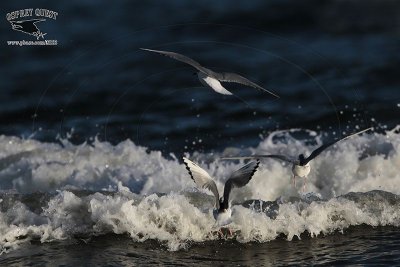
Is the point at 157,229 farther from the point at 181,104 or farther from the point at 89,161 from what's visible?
the point at 181,104

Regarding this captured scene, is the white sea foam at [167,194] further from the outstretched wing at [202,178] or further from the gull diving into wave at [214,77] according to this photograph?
the gull diving into wave at [214,77]

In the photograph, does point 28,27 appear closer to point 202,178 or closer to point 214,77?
point 214,77

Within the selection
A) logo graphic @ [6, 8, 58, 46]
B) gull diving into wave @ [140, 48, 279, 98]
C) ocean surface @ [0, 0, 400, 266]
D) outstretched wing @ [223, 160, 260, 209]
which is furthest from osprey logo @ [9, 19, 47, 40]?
outstretched wing @ [223, 160, 260, 209]

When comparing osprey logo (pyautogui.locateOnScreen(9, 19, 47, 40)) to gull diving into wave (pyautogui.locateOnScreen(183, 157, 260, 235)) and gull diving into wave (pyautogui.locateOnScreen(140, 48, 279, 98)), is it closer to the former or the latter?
gull diving into wave (pyautogui.locateOnScreen(140, 48, 279, 98))

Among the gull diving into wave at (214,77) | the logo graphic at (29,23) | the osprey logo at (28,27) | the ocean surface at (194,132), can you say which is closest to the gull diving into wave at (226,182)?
the ocean surface at (194,132)

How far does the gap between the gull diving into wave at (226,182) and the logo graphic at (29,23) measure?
14.0 meters

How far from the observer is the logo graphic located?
25.6 m

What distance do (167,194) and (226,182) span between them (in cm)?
207

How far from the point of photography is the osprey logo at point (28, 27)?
25.5 m

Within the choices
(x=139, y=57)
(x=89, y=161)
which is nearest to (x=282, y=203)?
(x=89, y=161)

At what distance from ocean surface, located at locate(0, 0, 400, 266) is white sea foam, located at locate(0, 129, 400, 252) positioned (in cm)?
3

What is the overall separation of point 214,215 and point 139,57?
1241 centimetres

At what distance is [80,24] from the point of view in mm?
27297

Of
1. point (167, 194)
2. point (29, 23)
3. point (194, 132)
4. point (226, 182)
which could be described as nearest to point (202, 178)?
point (226, 182)
